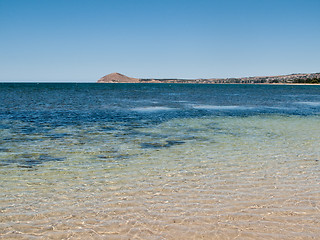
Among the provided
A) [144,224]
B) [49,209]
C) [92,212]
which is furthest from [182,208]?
[49,209]

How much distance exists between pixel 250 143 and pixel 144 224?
27.4 feet

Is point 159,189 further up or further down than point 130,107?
further down

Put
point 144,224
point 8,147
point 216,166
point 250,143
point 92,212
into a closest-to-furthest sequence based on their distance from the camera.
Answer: point 144,224
point 92,212
point 216,166
point 8,147
point 250,143

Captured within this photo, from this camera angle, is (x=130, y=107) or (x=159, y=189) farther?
(x=130, y=107)

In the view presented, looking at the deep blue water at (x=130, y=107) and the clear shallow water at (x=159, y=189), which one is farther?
the deep blue water at (x=130, y=107)

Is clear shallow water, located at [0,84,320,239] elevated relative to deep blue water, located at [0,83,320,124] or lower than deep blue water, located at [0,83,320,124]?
lower

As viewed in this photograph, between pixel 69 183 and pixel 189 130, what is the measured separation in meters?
9.88

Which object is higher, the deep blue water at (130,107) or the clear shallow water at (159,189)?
the deep blue water at (130,107)

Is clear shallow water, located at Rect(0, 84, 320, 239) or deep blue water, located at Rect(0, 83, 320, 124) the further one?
deep blue water, located at Rect(0, 83, 320, 124)

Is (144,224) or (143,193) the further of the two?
(143,193)

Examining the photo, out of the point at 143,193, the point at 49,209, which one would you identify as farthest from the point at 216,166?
the point at 49,209

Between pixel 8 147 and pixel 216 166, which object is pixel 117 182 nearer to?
pixel 216 166

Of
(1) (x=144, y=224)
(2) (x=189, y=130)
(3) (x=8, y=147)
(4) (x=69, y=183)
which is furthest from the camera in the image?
(2) (x=189, y=130)

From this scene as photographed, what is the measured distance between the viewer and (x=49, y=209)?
584cm
